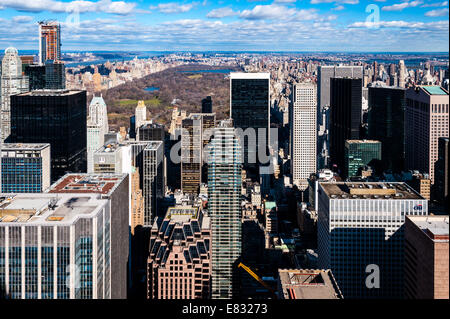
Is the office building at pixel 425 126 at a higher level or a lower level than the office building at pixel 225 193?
higher

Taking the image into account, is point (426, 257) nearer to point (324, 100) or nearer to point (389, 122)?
point (389, 122)

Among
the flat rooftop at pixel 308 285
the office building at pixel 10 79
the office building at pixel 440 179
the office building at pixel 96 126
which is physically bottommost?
the flat rooftop at pixel 308 285

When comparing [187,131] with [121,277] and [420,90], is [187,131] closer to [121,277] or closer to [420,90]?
[420,90]

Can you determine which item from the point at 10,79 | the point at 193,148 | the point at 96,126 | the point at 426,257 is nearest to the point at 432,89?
the point at 193,148

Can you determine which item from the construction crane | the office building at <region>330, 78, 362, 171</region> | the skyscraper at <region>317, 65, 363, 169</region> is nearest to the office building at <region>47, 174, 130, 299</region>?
the construction crane

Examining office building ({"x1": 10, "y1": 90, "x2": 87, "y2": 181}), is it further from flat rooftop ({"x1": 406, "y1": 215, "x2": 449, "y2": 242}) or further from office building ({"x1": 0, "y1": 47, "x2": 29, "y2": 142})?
flat rooftop ({"x1": 406, "y1": 215, "x2": 449, "y2": 242})

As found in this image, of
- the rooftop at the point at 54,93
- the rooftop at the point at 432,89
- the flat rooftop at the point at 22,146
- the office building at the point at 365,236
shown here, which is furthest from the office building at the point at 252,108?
the office building at the point at 365,236

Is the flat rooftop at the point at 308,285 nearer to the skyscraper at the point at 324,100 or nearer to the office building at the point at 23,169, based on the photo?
the office building at the point at 23,169
